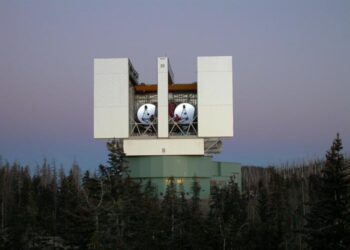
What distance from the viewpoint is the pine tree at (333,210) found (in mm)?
22312

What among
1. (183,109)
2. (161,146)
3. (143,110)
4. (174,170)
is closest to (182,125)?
(183,109)

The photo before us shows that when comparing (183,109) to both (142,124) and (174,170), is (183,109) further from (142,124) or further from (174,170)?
(174,170)

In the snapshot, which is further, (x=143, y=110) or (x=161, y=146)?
(x=143, y=110)

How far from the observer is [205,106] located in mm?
62656

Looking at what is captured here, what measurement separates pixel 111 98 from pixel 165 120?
6687 mm

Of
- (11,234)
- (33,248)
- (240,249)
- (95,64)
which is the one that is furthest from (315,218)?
(95,64)

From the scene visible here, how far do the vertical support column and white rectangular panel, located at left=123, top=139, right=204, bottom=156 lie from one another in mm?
1180

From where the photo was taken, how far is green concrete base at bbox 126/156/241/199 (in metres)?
63.4

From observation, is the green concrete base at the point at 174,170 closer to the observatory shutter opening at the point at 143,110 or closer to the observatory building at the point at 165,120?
the observatory building at the point at 165,120

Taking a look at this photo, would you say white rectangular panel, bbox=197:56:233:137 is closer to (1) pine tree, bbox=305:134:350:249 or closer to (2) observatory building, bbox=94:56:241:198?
(2) observatory building, bbox=94:56:241:198

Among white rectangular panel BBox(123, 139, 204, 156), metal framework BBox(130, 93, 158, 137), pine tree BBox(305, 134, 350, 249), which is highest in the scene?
metal framework BBox(130, 93, 158, 137)

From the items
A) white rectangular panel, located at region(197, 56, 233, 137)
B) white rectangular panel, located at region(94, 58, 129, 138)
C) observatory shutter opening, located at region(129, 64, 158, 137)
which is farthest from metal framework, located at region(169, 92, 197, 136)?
white rectangular panel, located at region(94, 58, 129, 138)

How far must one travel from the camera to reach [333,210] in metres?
22.4

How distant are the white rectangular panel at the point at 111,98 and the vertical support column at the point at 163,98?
3677 mm
